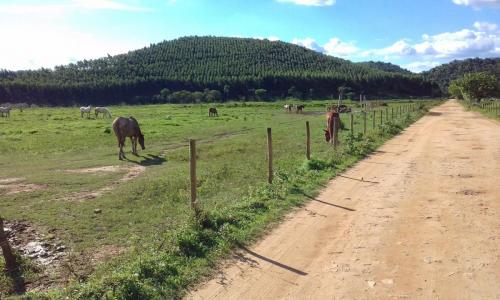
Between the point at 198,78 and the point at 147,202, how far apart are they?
115 m

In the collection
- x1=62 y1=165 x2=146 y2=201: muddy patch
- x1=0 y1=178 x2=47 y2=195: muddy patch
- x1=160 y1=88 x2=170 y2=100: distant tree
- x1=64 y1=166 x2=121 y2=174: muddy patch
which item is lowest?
x1=62 y1=165 x2=146 y2=201: muddy patch

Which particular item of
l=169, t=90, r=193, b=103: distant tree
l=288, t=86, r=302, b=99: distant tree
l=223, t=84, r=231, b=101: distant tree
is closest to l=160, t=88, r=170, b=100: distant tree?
l=169, t=90, r=193, b=103: distant tree

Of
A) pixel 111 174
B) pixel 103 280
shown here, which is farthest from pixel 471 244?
pixel 111 174

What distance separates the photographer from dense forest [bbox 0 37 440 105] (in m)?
104

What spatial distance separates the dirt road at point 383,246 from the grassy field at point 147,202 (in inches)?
25.0

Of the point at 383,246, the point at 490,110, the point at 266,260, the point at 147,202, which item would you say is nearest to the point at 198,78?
the point at 490,110

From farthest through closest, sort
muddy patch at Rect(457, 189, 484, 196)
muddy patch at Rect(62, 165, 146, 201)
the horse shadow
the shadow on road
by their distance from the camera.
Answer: the horse shadow → muddy patch at Rect(62, 165, 146, 201) → muddy patch at Rect(457, 189, 484, 196) → the shadow on road

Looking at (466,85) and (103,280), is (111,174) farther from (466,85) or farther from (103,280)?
(466,85)

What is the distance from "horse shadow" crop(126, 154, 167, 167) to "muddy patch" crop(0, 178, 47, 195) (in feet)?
14.5

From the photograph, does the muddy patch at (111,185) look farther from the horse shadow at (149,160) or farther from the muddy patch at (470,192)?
the muddy patch at (470,192)

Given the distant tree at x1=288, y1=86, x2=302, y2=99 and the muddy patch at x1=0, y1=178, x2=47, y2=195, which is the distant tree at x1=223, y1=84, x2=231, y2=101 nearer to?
the distant tree at x1=288, y1=86, x2=302, y2=99

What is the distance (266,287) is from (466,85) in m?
67.2

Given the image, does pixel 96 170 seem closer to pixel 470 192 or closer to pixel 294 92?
pixel 470 192

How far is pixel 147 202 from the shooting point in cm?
1162
